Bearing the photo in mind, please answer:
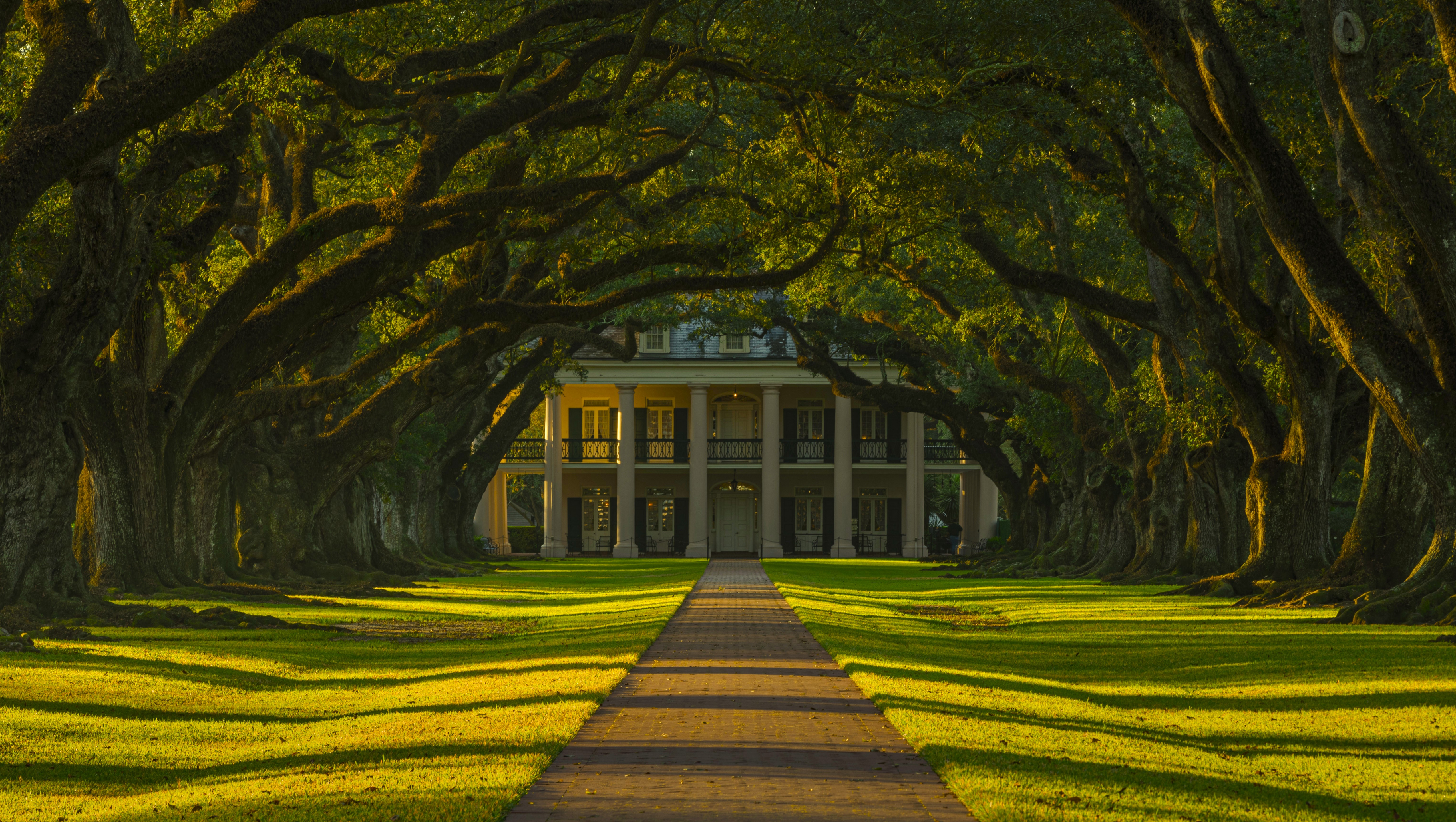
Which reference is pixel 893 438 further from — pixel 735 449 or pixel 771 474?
pixel 735 449

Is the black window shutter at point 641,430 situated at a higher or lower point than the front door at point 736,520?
higher

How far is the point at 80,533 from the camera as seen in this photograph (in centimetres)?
1948

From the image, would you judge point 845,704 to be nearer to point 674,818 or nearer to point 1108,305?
point 674,818

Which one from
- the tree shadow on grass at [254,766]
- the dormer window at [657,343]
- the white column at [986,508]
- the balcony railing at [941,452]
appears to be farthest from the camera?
the balcony railing at [941,452]

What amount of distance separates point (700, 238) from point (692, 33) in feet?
30.6

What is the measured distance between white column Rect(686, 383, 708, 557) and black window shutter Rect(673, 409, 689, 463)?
63.3 inches

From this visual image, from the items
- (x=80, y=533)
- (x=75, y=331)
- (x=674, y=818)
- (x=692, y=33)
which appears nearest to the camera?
(x=674, y=818)

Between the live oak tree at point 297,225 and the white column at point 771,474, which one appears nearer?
the live oak tree at point 297,225

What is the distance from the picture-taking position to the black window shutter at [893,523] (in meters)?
55.2

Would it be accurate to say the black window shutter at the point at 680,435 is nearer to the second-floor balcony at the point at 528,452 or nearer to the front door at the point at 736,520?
the front door at the point at 736,520

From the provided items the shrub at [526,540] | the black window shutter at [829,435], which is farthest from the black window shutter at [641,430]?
the black window shutter at [829,435]

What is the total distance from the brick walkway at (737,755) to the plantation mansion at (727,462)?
38.9 metres

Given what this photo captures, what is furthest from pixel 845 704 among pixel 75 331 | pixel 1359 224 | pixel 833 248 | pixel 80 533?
pixel 80 533

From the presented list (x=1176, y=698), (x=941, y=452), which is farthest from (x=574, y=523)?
(x=1176, y=698)
